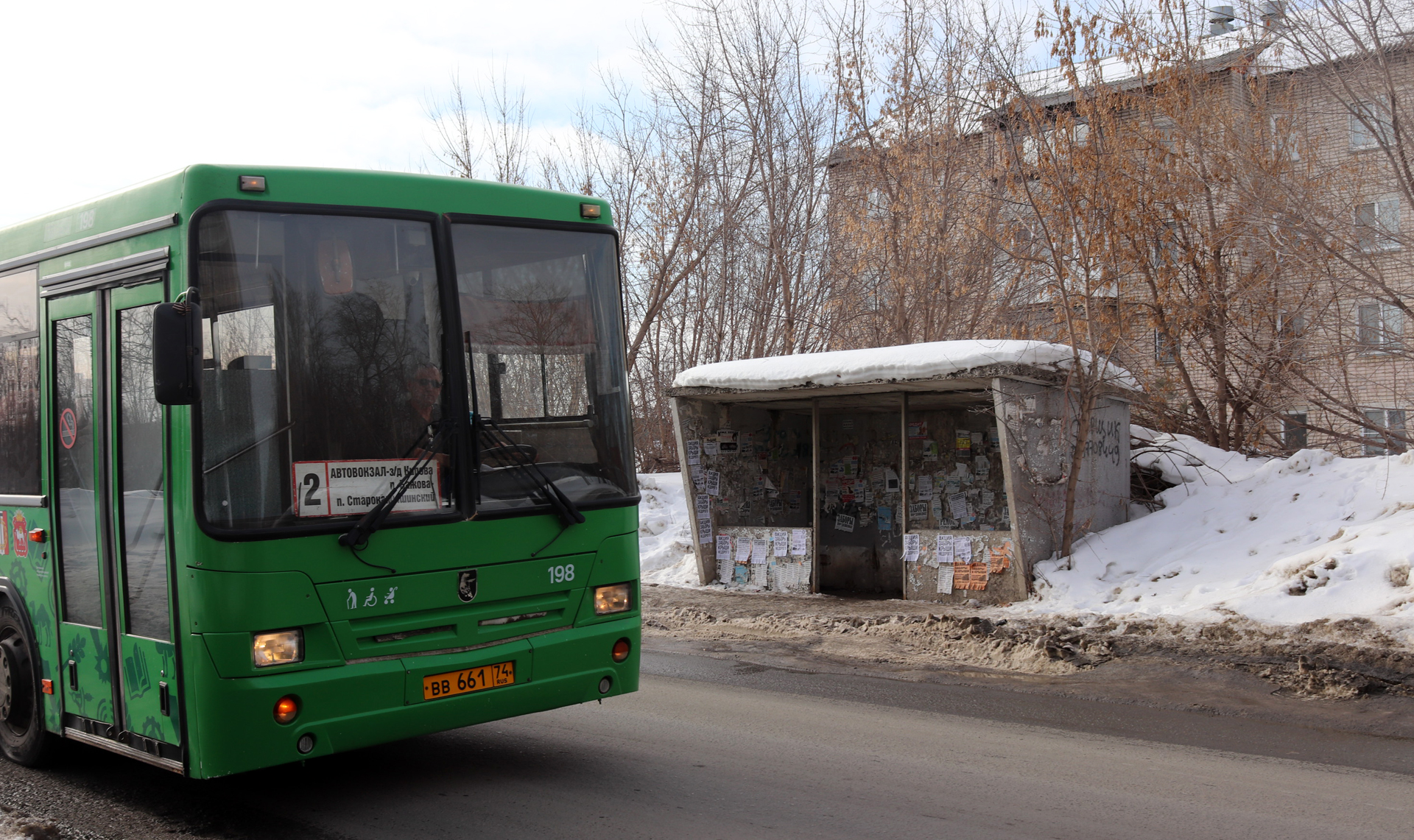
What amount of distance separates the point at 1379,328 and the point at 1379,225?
129 centimetres

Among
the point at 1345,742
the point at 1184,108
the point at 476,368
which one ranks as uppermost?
the point at 1184,108

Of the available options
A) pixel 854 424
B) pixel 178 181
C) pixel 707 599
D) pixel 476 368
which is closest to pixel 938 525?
pixel 854 424

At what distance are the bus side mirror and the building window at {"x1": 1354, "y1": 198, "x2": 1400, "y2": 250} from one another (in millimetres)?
12159

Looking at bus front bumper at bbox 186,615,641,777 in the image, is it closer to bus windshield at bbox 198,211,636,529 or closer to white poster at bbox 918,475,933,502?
bus windshield at bbox 198,211,636,529

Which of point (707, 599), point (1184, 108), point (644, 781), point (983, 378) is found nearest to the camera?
point (644, 781)

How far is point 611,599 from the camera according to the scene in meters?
5.67

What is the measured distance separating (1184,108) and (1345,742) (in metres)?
11.2

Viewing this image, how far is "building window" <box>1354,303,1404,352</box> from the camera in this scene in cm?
1262

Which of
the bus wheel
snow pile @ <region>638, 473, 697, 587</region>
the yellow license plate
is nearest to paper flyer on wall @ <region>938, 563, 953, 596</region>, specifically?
snow pile @ <region>638, 473, 697, 587</region>

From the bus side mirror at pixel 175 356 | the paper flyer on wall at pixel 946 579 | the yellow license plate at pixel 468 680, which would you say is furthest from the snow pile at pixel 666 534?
the bus side mirror at pixel 175 356

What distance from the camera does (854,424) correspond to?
1430 centimetres

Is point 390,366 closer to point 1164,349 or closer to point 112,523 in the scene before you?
point 112,523

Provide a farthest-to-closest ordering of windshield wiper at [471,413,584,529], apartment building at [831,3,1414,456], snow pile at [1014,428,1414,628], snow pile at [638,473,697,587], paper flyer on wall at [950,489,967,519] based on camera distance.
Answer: snow pile at [638,473,697,587] → paper flyer on wall at [950,489,967,519] → apartment building at [831,3,1414,456] → snow pile at [1014,428,1414,628] → windshield wiper at [471,413,584,529]

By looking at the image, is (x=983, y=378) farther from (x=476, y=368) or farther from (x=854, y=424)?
(x=476, y=368)
